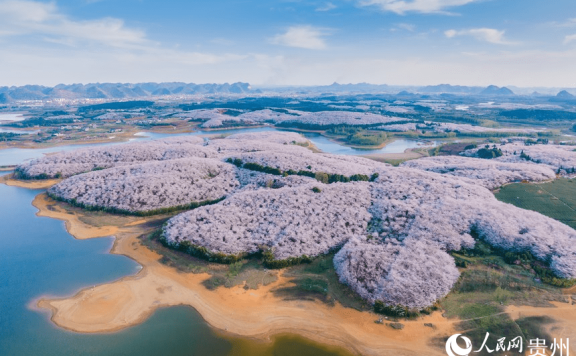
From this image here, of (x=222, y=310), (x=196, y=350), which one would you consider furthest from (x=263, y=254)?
(x=196, y=350)

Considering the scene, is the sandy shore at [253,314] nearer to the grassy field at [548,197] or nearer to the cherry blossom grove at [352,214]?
the cherry blossom grove at [352,214]

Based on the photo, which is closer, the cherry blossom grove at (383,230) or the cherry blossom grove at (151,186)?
the cherry blossom grove at (383,230)

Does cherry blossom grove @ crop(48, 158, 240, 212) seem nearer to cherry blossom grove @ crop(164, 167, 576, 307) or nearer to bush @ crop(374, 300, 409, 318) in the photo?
cherry blossom grove @ crop(164, 167, 576, 307)

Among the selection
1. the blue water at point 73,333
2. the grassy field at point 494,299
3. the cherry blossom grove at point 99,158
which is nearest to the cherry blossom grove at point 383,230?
the grassy field at point 494,299

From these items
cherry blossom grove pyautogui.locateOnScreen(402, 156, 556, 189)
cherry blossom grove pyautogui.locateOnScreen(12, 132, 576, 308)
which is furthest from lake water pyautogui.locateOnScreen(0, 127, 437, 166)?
cherry blossom grove pyautogui.locateOnScreen(12, 132, 576, 308)

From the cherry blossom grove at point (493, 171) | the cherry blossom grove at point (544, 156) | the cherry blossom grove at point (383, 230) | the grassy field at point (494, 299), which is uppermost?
the cherry blossom grove at point (544, 156)

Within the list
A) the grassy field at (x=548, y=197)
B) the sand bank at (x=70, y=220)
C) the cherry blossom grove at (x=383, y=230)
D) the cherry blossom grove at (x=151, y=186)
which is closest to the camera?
the cherry blossom grove at (x=383, y=230)

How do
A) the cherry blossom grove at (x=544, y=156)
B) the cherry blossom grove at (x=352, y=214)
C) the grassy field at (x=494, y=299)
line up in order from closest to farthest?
the grassy field at (x=494, y=299) < the cherry blossom grove at (x=352, y=214) < the cherry blossom grove at (x=544, y=156)
